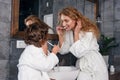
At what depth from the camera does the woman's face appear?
1870mm

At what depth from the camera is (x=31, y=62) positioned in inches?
60.0

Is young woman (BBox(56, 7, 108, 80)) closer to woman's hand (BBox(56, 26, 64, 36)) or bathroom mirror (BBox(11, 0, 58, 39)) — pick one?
woman's hand (BBox(56, 26, 64, 36))

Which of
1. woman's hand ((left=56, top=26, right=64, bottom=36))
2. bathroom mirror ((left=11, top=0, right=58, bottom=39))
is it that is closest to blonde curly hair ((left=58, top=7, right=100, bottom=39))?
woman's hand ((left=56, top=26, right=64, bottom=36))

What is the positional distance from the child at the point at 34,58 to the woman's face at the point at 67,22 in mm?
320

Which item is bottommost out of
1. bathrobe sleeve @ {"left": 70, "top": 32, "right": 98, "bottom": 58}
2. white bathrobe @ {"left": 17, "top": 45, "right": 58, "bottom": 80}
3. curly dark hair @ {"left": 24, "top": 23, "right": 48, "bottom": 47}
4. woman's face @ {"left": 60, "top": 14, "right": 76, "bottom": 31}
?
white bathrobe @ {"left": 17, "top": 45, "right": 58, "bottom": 80}

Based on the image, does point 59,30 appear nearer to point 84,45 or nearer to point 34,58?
point 84,45

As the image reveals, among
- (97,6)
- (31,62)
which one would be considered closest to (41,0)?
(31,62)

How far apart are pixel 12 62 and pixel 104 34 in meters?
1.70

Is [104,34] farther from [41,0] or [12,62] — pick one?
[12,62]

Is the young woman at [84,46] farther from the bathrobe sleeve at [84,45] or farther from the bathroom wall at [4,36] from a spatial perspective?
the bathroom wall at [4,36]

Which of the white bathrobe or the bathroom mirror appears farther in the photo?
the bathroom mirror

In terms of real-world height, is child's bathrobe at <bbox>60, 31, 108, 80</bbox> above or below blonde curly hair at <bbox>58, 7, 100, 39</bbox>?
below

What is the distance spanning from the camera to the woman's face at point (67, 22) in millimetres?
1870

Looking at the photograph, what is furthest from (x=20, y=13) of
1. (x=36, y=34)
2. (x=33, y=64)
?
(x=33, y=64)
